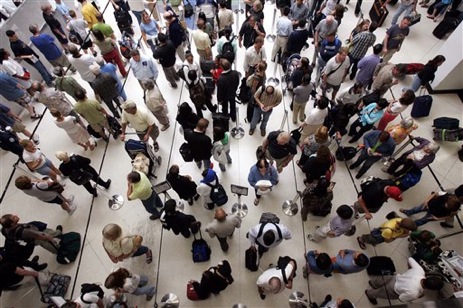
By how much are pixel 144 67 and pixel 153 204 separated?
293 centimetres

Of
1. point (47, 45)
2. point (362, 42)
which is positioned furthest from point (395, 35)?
point (47, 45)

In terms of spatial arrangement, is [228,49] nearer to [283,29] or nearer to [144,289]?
[283,29]

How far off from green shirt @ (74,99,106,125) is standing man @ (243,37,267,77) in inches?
122

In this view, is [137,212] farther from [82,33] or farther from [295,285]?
[82,33]

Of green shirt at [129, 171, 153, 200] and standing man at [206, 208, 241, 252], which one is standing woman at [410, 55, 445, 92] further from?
green shirt at [129, 171, 153, 200]

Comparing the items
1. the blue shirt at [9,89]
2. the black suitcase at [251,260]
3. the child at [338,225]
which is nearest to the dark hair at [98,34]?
the blue shirt at [9,89]

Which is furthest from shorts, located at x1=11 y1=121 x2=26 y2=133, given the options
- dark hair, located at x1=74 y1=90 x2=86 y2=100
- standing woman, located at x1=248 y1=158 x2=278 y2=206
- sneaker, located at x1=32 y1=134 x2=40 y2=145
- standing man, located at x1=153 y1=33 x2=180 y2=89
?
standing woman, located at x1=248 y1=158 x2=278 y2=206

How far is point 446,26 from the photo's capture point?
26.1 feet

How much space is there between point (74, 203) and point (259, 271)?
3.69 meters

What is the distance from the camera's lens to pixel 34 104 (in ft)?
23.2

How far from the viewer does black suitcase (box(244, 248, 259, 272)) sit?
4156mm

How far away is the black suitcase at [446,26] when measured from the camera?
7.95m

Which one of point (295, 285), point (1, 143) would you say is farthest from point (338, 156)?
point (1, 143)

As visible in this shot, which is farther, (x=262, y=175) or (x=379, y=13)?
(x=379, y=13)
